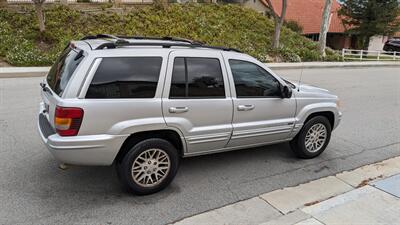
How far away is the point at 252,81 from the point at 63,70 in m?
2.29

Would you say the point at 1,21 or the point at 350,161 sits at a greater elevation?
the point at 1,21

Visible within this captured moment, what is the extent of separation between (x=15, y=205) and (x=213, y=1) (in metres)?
24.0

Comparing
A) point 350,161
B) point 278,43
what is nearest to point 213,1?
point 278,43

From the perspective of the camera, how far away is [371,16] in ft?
102

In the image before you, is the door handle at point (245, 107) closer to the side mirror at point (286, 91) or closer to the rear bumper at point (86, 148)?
the side mirror at point (286, 91)

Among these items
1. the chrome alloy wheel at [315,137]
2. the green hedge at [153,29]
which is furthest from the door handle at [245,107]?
the green hedge at [153,29]

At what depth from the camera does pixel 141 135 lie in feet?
13.0

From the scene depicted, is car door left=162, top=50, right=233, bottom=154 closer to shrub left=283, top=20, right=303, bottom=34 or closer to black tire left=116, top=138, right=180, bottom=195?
black tire left=116, top=138, right=180, bottom=195

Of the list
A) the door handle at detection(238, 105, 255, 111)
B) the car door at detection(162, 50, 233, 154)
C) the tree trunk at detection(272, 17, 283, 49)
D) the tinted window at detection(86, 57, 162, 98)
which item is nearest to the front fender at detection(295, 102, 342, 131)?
the door handle at detection(238, 105, 255, 111)

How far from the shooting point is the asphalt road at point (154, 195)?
3.71 meters

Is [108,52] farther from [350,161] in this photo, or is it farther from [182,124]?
Result: [350,161]

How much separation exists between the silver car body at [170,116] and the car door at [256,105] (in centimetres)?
1

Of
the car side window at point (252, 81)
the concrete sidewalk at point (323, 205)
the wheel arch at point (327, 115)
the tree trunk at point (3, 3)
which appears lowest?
the concrete sidewalk at point (323, 205)

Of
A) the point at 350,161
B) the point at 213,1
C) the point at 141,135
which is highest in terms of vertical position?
the point at 213,1
